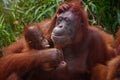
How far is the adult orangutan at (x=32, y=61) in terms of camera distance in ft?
13.2

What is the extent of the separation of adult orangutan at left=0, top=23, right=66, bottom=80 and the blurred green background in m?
1.26

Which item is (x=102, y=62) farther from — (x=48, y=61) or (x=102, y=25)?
(x=102, y=25)

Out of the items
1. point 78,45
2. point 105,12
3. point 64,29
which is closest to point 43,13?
point 105,12

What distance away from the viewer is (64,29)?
402 centimetres

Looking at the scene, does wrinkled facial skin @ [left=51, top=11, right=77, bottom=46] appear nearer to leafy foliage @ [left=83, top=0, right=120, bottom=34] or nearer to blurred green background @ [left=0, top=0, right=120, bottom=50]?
blurred green background @ [left=0, top=0, right=120, bottom=50]

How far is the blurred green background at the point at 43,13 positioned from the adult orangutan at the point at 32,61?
126cm

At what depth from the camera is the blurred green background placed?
5523 millimetres

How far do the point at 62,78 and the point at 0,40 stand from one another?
1.37 metres

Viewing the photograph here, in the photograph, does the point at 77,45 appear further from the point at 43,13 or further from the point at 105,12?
the point at 105,12

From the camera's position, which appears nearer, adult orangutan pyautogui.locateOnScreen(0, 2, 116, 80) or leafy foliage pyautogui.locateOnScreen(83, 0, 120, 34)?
adult orangutan pyautogui.locateOnScreen(0, 2, 116, 80)

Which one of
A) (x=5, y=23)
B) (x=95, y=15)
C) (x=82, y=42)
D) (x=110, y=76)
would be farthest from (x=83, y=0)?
(x=110, y=76)

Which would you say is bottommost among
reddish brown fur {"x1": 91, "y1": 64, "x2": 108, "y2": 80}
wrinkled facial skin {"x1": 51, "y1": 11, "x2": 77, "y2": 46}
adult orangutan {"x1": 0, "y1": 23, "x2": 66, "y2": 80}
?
reddish brown fur {"x1": 91, "y1": 64, "x2": 108, "y2": 80}

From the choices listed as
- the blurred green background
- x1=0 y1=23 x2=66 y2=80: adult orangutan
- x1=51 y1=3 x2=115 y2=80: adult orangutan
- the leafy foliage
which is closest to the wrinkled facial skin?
x1=51 y1=3 x2=115 y2=80: adult orangutan

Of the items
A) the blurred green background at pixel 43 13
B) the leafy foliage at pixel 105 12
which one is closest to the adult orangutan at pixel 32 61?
the blurred green background at pixel 43 13
